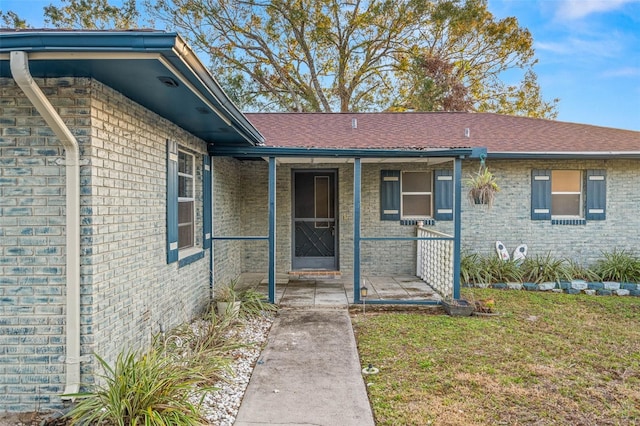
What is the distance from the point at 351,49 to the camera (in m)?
16.9

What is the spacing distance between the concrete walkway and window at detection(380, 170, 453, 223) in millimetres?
4021

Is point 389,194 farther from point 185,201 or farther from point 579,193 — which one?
point 185,201

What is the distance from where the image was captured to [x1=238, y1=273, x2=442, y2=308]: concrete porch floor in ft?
21.8

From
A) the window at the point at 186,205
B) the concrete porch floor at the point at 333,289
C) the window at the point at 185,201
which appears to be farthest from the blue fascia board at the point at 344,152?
the concrete porch floor at the point at 333,289

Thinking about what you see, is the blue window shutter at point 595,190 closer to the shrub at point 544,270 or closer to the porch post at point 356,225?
the shrub at point 544,270

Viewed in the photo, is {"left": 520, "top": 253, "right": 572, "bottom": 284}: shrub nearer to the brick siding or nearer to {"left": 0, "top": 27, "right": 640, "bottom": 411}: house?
the brick siding

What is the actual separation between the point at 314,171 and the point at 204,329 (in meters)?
5.06

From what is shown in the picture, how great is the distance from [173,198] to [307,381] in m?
2.61

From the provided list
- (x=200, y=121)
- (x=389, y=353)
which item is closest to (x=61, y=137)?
(x=200, y=121)

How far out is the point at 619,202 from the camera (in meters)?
8.89

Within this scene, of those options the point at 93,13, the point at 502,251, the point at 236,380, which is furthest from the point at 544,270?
the point at 93,13

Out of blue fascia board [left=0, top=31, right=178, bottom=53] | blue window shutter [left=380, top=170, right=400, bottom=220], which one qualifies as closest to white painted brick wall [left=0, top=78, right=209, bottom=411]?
blue fascia board [left=0, top=31, right=178, bottom=53]

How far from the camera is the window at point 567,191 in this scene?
9016 millimetres

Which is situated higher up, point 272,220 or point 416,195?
point 416,195
